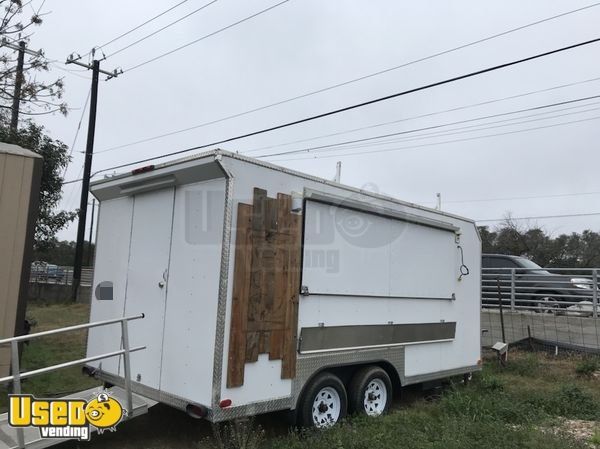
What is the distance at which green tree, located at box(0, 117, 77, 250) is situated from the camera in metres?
12.5

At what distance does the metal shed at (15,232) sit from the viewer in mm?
6551

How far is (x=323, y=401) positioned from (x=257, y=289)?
1.63 m

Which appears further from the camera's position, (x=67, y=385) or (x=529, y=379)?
(x=529, y=379)

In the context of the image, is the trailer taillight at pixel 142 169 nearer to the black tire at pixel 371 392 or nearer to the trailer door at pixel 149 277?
the trailer door at pixel 149 277

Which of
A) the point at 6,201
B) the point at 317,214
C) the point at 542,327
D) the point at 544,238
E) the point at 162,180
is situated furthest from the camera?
the point at 544,238

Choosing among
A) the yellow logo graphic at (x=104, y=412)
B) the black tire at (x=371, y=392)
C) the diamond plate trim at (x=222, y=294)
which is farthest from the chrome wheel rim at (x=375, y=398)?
the yellow logo graphic at (x=104, y=412)

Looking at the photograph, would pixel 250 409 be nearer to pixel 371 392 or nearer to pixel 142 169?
pixel 371 392

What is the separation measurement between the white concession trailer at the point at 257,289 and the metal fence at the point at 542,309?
4.92 m

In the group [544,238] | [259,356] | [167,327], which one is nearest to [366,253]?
[259,356]

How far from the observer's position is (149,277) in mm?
5395

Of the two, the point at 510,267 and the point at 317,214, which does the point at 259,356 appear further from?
the point at 510,267

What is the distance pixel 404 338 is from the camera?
6.68m

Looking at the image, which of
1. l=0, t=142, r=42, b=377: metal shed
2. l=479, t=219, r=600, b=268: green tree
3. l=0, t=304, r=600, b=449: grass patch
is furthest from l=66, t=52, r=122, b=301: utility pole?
l=479, t=219, r=600, b=268: green tree

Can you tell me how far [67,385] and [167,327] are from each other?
3.33 metres
